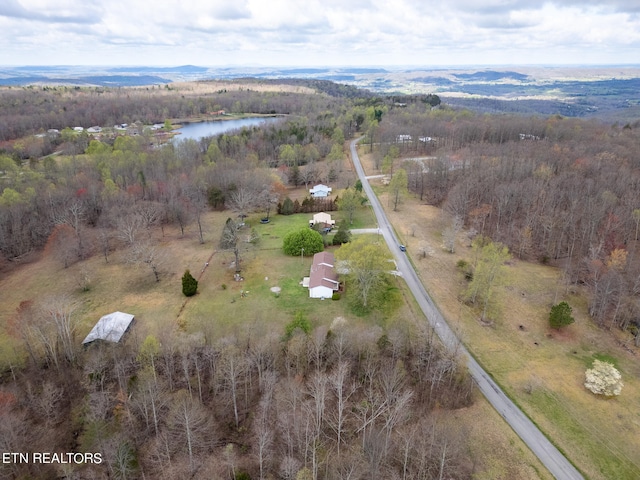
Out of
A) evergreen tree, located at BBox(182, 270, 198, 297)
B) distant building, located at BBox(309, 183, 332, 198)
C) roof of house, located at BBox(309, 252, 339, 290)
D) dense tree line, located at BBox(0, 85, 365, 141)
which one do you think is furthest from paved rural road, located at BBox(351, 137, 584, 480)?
dense tree line, located at BBox(0, 85, 365, 141)

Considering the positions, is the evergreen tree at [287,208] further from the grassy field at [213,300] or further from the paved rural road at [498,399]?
the paved rural road at [498,399]

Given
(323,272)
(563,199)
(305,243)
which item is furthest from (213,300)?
(563,199)

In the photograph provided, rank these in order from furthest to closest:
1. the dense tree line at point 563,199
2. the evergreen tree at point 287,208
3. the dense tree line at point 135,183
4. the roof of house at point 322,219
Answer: the evergreen tree at point 287,208, the roof of house at point 322,219, the dense tree line at point 135,183, the dense tree line at point 563,199

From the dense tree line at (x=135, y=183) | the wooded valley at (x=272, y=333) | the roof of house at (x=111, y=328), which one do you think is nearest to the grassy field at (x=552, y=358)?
the wooded valley at (x=272, y=333)

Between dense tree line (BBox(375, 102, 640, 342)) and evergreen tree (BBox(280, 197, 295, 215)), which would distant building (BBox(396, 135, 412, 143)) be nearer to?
dense tree line (BBox(375, 102, 640, 342))

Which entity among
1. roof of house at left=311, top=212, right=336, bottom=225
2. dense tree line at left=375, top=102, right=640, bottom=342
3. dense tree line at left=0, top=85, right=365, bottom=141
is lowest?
roof of house at left=311, top=212, right=336, bottom=225

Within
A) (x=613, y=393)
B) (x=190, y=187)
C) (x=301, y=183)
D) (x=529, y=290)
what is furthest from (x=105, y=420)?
(x=301, y=183)
